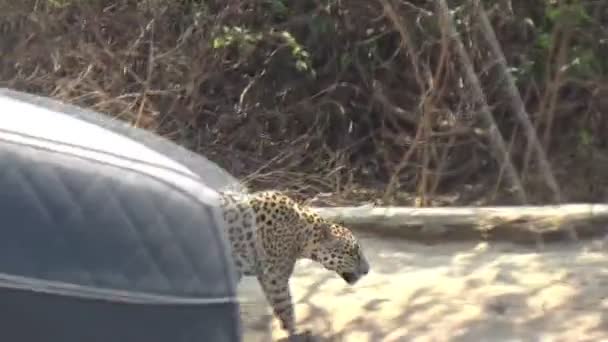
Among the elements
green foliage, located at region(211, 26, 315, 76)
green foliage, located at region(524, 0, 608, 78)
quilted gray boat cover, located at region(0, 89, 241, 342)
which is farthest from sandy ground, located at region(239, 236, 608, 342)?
green foliage, located at region(211, 26, 315, 76)

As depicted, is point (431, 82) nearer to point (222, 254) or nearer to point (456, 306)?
point (456, 306)

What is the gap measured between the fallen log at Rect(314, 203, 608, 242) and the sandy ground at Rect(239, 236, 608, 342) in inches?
5.5

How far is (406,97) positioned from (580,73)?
148 cm

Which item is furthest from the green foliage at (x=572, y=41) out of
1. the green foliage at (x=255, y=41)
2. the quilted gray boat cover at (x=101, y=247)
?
the quilted gray boat cover at (x=101, y=247)

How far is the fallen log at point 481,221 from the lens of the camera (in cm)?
661

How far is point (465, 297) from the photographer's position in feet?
19.0

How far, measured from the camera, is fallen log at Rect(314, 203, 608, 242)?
6.61m

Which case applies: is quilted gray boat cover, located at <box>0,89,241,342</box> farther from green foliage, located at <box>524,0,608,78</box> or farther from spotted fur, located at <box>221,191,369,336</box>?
green foliage, located at <box>524,0,608,78</box>

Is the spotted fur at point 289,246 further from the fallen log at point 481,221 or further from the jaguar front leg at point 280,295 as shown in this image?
the fallen log at point 481,221

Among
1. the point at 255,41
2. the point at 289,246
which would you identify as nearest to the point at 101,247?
the point at 289,246

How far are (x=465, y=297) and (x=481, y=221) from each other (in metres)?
1.00

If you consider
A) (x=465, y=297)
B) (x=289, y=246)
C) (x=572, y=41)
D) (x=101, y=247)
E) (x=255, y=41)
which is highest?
(x=255, y=41)

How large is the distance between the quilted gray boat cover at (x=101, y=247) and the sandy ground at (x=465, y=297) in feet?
9.24

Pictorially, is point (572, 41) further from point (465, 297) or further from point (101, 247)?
point (101, 247)
